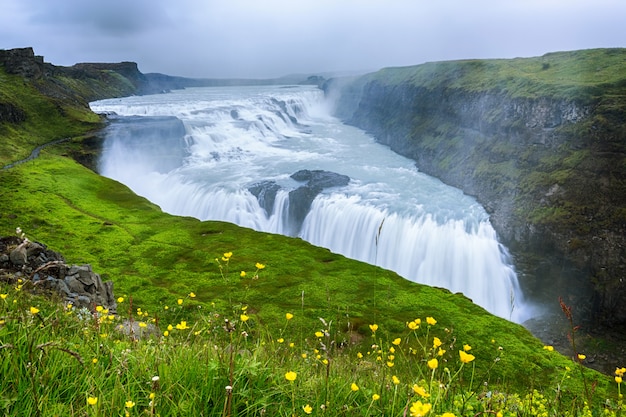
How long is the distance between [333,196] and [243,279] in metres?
37.4

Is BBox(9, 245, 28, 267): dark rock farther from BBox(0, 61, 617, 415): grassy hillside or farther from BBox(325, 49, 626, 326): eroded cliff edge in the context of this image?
BBox(325, 49, 626, 326): eroded cliff edge

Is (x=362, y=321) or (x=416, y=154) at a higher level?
(x=416, y=154)

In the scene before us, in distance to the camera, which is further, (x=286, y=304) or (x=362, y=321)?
(x=286, y=304)

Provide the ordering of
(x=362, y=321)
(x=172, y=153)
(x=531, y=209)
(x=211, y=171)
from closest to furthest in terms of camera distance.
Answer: (x=362, y=321) → (x=531, y=209) → (x=211, y=171) → (x=172, y=153)

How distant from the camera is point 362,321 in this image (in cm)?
1795

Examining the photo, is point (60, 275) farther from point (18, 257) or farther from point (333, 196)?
point (333, 196)

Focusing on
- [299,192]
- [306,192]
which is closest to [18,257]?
[299,192]

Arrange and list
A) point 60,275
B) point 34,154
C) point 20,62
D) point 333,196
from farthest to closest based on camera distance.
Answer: point 20,62
point 34,154
point 333,196
point 60,275

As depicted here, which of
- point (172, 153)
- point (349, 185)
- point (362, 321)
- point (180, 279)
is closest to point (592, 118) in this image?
point (349, 185)

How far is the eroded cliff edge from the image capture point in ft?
114

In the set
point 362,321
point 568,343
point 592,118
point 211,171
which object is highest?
point 592,118

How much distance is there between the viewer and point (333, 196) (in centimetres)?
4619

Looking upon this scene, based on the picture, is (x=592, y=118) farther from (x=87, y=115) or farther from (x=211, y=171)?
(x=87, y=115)

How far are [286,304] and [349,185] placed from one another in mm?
32893
